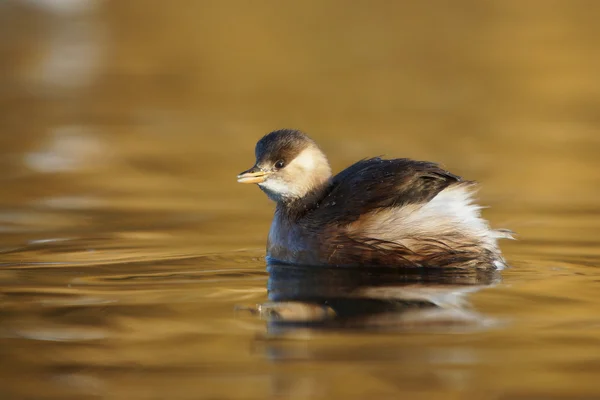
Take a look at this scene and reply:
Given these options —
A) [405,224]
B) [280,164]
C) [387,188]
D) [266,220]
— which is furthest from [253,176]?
[266,220]

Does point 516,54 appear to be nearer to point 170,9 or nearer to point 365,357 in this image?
point 170,9

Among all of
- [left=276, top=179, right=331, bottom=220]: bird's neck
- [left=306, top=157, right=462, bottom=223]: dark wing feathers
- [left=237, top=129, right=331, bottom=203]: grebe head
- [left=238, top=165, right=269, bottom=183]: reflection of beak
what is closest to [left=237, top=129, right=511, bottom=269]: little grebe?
[left=306, top=157, right=462, bottom=223]: dark wing feathers

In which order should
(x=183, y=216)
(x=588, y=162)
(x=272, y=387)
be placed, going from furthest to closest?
(x=588, y=162) < (x=183, y=216) < (x=272, y=387)

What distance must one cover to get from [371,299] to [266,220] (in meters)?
3.01

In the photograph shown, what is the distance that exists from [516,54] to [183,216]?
14012 mm

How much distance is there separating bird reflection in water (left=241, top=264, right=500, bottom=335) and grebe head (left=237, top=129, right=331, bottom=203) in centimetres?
57

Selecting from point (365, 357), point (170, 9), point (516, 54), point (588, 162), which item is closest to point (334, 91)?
point (516, 54)

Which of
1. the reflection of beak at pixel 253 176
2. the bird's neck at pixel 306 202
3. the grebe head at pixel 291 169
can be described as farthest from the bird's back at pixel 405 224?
the reflection of beak at pixel 253 176

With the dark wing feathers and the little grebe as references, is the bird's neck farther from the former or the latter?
the dark wing feathers

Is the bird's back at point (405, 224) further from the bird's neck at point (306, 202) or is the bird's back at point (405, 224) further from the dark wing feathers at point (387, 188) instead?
the bird's neck at point (306, 202)

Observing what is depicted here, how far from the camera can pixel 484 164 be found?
1166cm

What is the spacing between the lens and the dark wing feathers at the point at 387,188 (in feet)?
22.3

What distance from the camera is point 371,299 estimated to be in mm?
6086

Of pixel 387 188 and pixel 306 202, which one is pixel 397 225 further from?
pixel 306 202
